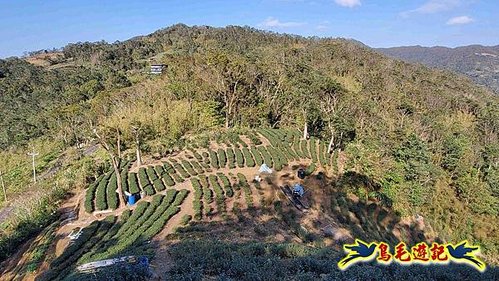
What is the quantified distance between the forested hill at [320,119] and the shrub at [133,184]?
11.7 ft

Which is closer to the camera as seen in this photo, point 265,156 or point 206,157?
point 206,157

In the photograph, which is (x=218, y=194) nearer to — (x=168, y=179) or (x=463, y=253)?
(x=168, y=179)

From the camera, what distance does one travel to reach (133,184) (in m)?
26.7

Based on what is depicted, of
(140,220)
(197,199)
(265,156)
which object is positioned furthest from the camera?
(265,156)

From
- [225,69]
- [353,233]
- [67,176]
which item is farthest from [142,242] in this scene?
[225,69]

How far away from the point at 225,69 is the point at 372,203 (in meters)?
22.0

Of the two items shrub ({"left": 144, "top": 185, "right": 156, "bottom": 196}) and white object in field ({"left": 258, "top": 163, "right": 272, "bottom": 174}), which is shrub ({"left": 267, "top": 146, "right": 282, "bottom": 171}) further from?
shrub ({"left": 144, "top": 185, "right": 156, "bottom": 196})

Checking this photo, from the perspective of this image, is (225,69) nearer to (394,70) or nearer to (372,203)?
(372,203)

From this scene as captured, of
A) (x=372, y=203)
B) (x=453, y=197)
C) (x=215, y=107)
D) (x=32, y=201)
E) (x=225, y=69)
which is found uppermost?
(x=225, y=69)

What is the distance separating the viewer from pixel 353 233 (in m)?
22.6

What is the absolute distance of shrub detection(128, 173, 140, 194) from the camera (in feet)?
84.0

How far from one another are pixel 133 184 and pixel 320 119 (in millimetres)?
21293

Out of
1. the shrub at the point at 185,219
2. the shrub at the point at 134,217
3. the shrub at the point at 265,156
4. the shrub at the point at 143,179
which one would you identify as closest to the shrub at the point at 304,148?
the shrub at the point at 265,156

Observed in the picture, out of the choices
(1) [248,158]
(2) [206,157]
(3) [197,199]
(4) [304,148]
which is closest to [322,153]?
(4) [304,148]
